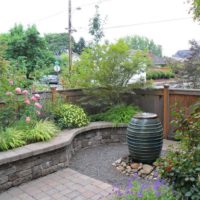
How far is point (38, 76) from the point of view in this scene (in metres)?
5.34

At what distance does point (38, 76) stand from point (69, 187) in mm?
2886

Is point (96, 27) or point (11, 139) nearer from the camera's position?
point (11, 139)

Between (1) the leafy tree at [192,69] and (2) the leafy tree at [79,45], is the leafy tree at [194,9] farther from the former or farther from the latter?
(2) the leafy tree at [79,45]

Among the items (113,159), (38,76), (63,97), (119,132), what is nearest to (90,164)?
(113,159)

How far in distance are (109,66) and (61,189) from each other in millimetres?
3160

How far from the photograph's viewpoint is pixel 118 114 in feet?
18.5

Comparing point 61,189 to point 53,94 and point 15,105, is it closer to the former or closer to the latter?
point 15,105

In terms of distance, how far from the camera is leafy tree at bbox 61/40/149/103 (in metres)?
5.52

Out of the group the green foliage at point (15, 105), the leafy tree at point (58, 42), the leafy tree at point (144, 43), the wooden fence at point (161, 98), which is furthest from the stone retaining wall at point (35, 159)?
the leafy tree at point (144, 43)

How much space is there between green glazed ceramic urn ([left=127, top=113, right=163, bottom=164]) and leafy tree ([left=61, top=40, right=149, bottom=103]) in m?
1.93

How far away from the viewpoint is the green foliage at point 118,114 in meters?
5.53

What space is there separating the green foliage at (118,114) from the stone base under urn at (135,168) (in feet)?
4.83

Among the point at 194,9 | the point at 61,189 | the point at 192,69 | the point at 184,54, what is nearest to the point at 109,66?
the point at 194,9

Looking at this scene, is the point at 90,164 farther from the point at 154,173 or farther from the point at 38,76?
the point at 38,76
